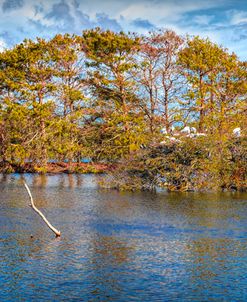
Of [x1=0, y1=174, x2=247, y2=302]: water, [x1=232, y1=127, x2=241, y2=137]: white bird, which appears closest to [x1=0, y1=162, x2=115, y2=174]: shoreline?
[x1=232, y1=127, x2=241, y2=137]: white bird

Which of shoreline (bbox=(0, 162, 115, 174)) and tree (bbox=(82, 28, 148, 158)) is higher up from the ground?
tree (bbox=(82, 28, 148, 158))

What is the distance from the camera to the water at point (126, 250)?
11.8 m

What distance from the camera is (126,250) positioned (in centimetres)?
1544

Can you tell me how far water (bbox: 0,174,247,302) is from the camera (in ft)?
38.5

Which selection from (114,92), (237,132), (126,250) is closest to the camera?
(126,250)

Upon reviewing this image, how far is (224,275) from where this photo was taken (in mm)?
12812

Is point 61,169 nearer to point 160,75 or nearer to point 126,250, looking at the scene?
point 160,75

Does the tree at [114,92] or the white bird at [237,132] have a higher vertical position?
the tree at [114,92]

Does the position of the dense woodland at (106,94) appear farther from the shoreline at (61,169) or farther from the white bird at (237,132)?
the white bird at (237,132)

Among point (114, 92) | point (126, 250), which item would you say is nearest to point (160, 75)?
point (114, 92)

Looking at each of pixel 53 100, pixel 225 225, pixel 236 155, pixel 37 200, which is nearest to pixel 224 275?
pixel 225 225

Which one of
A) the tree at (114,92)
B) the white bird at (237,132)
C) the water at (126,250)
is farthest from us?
the tree at (114,92)

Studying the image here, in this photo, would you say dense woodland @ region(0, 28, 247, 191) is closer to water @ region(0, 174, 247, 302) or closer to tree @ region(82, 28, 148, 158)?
tree @ region(82, 28, 148, 158)

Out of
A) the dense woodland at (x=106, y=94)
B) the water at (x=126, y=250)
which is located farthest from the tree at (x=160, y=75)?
the water at (x=126, y=250)
